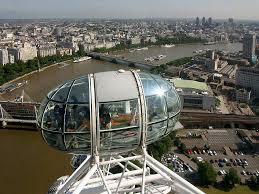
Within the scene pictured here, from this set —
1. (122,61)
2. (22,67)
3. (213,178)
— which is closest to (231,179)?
(213,178)

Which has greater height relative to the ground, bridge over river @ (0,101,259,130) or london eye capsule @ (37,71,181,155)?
london eye capsule @ (37,71,181,155)

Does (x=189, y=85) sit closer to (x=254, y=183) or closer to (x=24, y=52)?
(x=254, y=183)

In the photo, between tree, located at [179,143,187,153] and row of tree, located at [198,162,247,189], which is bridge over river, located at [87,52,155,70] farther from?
row of tree, located at [198,162,247,189]

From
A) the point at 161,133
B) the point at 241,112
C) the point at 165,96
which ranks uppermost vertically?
the point at 165,96

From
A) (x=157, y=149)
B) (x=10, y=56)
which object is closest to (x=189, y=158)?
(x=157, y=149)

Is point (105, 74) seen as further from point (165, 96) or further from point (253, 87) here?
point (253, 87)

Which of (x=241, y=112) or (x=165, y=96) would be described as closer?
(x=165, y=96)

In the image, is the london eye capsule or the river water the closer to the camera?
the london eye capsule

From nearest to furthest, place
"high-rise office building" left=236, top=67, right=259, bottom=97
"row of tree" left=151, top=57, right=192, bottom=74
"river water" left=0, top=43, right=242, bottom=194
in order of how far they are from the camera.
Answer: "river water" left=0, top=43, right=242, bottom=194 → "high-rise office building" left=236, top=67, right=259, bottom=97 → "row of tree" left=151, top=57, right=192, bottom=74

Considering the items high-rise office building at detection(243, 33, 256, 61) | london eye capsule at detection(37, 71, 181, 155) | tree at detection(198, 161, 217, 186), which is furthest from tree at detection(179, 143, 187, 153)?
high-rise office building at detection(243, 33, 256, 61)
